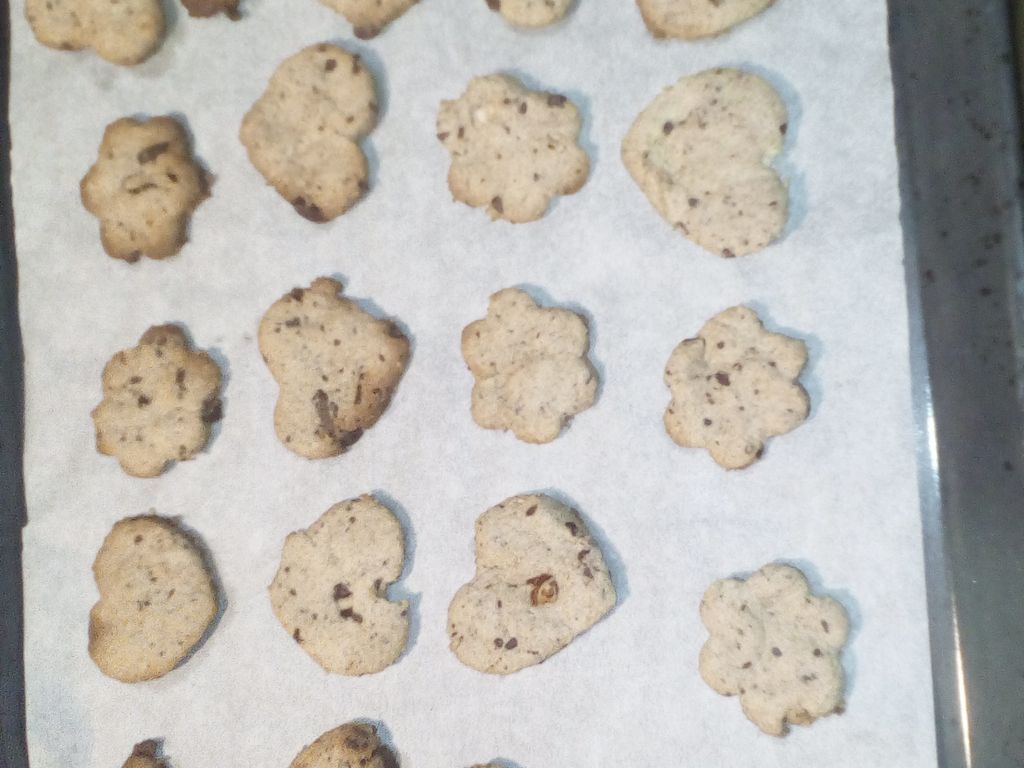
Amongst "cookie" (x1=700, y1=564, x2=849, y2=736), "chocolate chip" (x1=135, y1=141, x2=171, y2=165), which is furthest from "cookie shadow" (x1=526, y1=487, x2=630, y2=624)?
"chocolate chip" (x1=135, y1=141, x2=171, y2=165)

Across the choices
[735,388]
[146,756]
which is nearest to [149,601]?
[146,756]

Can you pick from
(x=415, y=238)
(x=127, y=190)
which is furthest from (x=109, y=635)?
(x=415, y=238)

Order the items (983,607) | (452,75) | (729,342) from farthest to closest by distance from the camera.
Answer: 1. (452,75)
2. (729,342)
3. (983,607)

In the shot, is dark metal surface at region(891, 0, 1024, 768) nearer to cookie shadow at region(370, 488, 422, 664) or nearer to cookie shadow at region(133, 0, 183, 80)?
cookie shadow at region(370, 488, 422, 664)

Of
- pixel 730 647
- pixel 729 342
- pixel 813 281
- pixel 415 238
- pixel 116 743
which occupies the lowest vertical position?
pixel 116 743

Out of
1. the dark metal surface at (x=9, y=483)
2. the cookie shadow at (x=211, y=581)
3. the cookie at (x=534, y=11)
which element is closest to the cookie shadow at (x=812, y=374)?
the cookie at (x=534, y=11)

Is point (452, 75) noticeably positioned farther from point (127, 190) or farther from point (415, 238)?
point (127, 190)

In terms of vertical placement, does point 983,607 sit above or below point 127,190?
below
